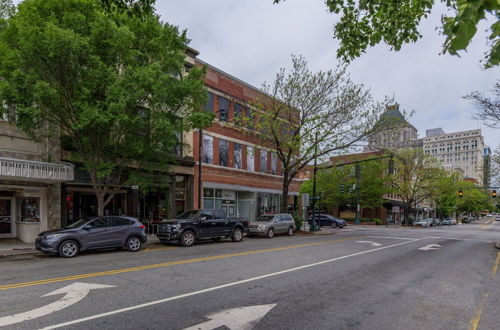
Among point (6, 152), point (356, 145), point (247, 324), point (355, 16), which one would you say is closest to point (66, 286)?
point (247, 324)

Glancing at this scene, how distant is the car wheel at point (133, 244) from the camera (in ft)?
46.1

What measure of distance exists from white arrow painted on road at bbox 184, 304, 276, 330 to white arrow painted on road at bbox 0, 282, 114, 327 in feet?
8.64

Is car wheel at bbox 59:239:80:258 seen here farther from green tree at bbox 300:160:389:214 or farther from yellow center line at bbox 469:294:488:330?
green tree at bbox 300:160:389:214

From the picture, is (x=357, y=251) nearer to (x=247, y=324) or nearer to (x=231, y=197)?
(x=247, y=324)

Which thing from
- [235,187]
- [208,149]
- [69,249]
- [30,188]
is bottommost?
[69,249]

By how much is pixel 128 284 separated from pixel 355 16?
8.13 metres

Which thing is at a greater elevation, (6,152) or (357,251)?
(6,152)

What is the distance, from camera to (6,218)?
16984 millimetres

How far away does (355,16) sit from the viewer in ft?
26.9

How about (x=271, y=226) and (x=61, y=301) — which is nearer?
(x=61, y=301)

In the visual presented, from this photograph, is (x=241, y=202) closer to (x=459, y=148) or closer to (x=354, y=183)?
(x=354, y=183)

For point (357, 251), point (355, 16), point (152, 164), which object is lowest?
point (357, 251)

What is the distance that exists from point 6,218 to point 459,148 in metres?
136

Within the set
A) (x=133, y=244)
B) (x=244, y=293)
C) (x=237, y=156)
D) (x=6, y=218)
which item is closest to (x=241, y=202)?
(x=237, y=156)
